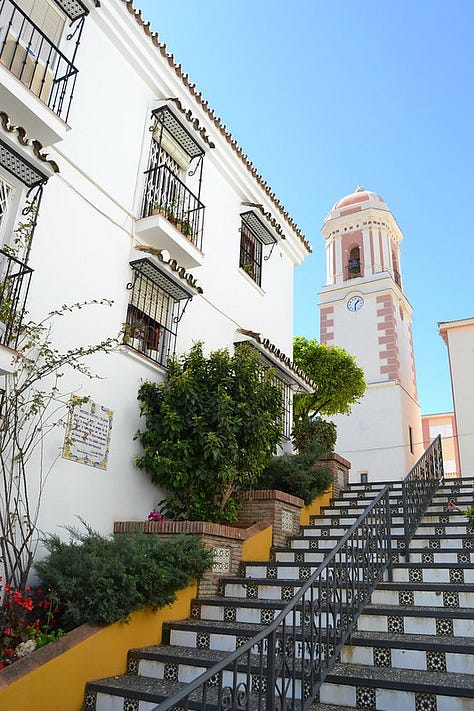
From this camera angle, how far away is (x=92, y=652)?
4934 millimetres

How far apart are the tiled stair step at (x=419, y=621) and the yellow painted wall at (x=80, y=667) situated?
6.55ft

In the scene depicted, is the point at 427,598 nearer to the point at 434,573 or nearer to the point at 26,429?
the point at 434,573

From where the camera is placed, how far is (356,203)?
77.6ft

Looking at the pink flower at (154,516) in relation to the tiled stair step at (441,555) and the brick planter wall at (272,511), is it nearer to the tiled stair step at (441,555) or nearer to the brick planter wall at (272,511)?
the brick planter wall at (272,511)

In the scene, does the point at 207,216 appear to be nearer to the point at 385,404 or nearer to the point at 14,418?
the point at 14,418

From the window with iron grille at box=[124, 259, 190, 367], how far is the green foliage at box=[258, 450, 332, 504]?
2.47 metres

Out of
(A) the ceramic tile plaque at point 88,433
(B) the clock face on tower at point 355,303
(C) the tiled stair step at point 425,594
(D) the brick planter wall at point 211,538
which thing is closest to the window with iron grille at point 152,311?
(A) the ceramic tile plaque at point 88,433

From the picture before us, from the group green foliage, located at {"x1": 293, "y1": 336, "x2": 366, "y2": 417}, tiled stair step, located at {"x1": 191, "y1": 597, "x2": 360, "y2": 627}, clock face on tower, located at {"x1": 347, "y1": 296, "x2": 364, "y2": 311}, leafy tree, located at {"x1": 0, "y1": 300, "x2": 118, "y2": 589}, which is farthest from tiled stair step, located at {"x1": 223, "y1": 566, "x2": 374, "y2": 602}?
clock face on tower, located at {"x1": 347, "y1": 296, "x2": 364, "y2": 311}

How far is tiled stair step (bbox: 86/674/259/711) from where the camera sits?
4453 mm

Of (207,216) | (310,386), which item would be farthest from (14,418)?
(310,386)

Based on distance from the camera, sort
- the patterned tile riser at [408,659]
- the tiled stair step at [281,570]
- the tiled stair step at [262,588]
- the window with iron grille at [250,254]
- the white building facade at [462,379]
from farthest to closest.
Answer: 1. the white building facade at [462,379]
2. the window with iron grille at [250,254]
3. the tiled stair step at [281,570]
4. the tiled stair step at [262,588]
5. the patterned tile riser at [408,659]

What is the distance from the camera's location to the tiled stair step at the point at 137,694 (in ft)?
14.6

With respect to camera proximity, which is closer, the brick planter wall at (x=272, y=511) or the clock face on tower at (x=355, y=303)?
the brick planter wall at (x=272, y=511)

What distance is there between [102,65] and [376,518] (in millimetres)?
7199
